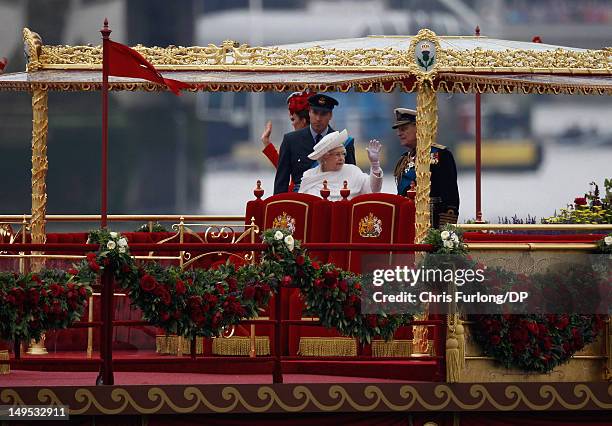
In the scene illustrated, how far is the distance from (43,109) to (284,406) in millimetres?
3602

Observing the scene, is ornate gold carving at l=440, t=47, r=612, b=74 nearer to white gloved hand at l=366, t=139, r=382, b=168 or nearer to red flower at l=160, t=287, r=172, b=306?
white gloved hand at l=366, t=139, r=382, b=168

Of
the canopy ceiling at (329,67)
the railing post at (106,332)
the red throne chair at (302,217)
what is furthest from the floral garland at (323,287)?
the canopy ceiling at (329,67)

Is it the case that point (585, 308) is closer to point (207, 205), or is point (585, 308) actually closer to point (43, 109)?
point (43, 109)

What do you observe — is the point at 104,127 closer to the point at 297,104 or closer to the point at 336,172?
the point at 336,172

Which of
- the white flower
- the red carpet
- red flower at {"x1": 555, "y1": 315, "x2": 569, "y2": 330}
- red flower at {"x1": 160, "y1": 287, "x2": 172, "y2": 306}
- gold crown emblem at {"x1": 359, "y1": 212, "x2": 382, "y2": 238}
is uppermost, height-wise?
gold crown emblem at {"x1": 359, "y1": 212, "x2": 382, "y2": 238}

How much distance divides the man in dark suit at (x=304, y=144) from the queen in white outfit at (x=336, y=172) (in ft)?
3.12

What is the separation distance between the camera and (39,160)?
13.4 metres

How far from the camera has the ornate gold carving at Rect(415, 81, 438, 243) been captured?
12719 mm

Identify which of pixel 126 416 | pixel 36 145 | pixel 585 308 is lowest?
pixel 126 416

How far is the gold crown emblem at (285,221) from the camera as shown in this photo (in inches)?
492

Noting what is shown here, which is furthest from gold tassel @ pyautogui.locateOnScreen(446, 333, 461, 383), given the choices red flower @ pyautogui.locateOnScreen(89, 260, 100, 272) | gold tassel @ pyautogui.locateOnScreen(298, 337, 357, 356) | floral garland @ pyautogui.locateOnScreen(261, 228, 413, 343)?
red flower @ pyautogui.locateOnScreen(89, 260, 100, 272)

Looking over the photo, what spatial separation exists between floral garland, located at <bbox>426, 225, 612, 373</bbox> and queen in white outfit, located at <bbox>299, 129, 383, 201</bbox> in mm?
1978

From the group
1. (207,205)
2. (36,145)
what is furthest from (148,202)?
(36,145)

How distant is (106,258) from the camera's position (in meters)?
11.2
